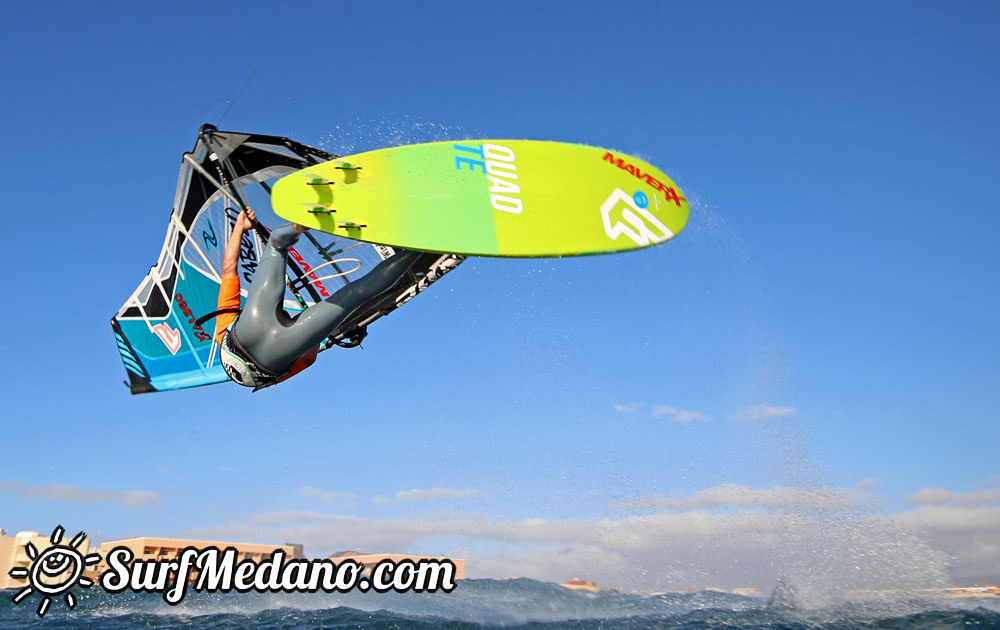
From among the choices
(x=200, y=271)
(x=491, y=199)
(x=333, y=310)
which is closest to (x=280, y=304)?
(x=333, y=310)

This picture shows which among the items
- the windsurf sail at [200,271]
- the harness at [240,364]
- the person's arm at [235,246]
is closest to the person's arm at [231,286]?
the person's arm at [235,246]

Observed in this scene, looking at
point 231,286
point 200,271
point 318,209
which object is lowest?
point 231,286

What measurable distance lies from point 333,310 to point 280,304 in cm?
48

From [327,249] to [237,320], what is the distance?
3424 millimetres

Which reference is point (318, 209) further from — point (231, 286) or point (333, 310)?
point (231, 286)

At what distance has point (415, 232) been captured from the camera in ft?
16.4

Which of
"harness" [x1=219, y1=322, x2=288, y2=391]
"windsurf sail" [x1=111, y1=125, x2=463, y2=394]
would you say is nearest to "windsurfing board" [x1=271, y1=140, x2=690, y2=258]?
"harness" [x1=219, y1=322, x2=288, y2=391]

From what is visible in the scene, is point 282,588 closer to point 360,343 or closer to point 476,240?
point 360,343

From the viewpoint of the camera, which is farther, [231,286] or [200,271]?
[200,271]

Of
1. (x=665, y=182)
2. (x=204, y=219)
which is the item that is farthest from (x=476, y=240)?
(x=204, y=219)

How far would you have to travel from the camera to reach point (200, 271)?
9.14 meters

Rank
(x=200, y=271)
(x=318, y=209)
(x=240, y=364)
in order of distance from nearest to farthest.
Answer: (x=318, y=209) < (x=240, y=364) < (x=200, y=271)

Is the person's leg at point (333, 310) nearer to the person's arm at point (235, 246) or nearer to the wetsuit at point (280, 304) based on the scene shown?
the wetsuit at point (280, 304)

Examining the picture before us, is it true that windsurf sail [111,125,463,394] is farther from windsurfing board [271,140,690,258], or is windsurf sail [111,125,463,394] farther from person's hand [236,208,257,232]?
windsurfing board [271,140,690,258]
